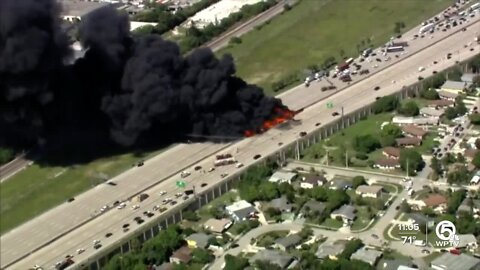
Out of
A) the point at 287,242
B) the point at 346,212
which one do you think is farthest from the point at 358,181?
the point at 287,242

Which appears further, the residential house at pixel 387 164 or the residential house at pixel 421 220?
the residential house at pixel 387 164

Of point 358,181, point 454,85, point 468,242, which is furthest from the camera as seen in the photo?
point 454,85

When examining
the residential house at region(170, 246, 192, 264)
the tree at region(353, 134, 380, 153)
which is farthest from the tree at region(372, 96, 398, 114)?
the residential house at region(170, 246, 192, 264)

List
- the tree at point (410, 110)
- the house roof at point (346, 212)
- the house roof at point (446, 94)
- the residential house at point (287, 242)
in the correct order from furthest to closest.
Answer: the house roof at point (446, 94) < the tree at point (410, 110) < the house roof at point (346, 212) < the residential house at point (287, 242)

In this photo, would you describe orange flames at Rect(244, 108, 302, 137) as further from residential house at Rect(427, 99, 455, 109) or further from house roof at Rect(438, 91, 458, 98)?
house roof at Rect(438, 91, 458, 98)

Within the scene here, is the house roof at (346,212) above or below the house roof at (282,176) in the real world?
below

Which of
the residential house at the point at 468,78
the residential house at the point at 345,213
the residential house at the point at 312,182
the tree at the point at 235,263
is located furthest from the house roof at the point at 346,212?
the residential house at the point at 468,78

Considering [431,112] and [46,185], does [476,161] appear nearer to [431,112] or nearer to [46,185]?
[431,112]

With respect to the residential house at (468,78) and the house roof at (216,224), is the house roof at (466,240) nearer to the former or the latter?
the house roof at (216,224)
